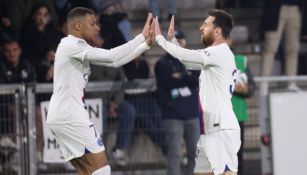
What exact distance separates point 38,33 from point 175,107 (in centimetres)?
220

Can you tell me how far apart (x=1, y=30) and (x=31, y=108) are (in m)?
1.57

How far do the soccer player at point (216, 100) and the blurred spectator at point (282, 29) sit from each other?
19.1ft

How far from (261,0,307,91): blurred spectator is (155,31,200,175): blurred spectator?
2868 mm

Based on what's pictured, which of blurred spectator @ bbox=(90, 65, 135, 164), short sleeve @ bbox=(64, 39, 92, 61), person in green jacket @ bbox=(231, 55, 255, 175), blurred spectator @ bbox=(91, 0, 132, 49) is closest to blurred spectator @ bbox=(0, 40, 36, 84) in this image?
blurred spectator @ bbox=(90, 65, 135, 164)

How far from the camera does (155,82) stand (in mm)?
16312

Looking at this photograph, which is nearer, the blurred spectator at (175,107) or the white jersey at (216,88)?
the white jersey at (216,88)

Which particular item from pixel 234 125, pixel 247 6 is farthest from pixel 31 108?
pixel 247 6

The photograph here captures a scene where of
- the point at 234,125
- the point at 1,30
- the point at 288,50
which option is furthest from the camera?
the point at 288,50

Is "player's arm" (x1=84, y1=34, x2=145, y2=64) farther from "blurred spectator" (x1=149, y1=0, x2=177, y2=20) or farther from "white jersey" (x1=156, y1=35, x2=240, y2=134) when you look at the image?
"blurred spectator" (x1=149, y1=0, x2=177, y2=20)

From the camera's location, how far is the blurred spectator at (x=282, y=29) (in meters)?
18.8

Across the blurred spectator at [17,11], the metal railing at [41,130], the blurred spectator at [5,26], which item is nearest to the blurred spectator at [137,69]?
the metal railing at [41,130]

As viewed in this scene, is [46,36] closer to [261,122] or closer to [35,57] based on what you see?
[35,57]

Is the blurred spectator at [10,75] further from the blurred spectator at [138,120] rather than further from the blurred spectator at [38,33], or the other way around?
the blurred spectator at [138,120]

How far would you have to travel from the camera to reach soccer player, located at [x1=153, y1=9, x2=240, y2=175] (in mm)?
12789
